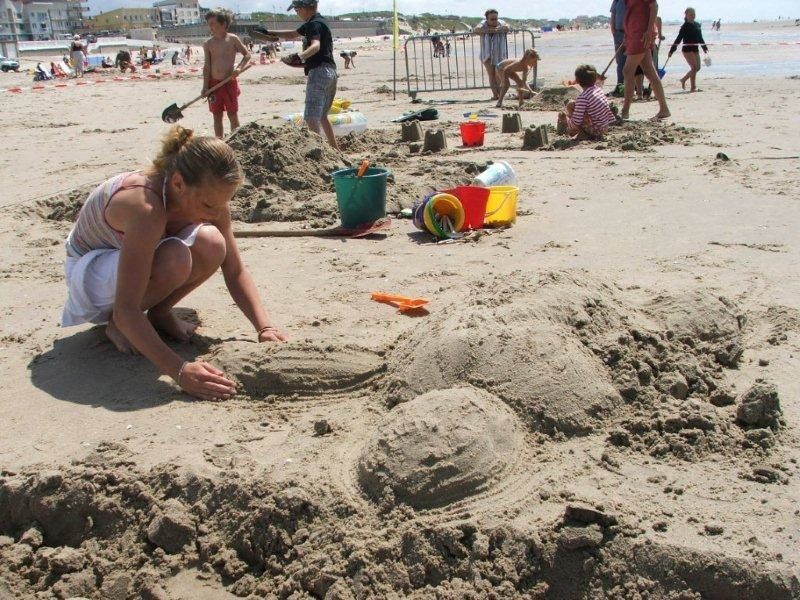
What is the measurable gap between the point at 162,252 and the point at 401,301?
1.17 m

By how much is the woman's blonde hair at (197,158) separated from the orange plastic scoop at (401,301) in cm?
111

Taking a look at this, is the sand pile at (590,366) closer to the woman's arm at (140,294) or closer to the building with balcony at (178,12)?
the woman's arm at (140,294)

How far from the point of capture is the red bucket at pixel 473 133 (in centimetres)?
805

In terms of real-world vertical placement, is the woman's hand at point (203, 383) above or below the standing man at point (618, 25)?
below

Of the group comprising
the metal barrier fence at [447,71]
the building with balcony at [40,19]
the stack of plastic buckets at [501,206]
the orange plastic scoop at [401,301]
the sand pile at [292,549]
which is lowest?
the sand pile at [292,549]

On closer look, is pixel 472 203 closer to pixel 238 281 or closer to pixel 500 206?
pixel 500 206

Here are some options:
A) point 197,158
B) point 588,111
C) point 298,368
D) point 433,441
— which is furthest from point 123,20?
point 433,441

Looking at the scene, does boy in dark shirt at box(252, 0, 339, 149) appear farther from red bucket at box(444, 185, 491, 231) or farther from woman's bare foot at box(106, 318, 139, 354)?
woman's bare foot at box(106, 318, 139, 354)

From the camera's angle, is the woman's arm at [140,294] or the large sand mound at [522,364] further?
the woman's arm at [140,294]

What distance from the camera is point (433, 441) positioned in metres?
2.20

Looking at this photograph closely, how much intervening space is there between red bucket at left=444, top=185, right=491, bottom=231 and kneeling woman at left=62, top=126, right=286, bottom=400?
206 centimetres

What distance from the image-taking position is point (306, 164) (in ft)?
20.5

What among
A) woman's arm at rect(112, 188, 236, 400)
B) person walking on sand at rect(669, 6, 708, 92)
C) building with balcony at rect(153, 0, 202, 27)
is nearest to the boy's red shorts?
woman's arm at rect(112, 188, 236, 400)

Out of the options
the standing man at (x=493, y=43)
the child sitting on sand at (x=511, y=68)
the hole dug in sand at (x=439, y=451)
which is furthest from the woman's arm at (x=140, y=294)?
the standing man at (x=493, y=43)
